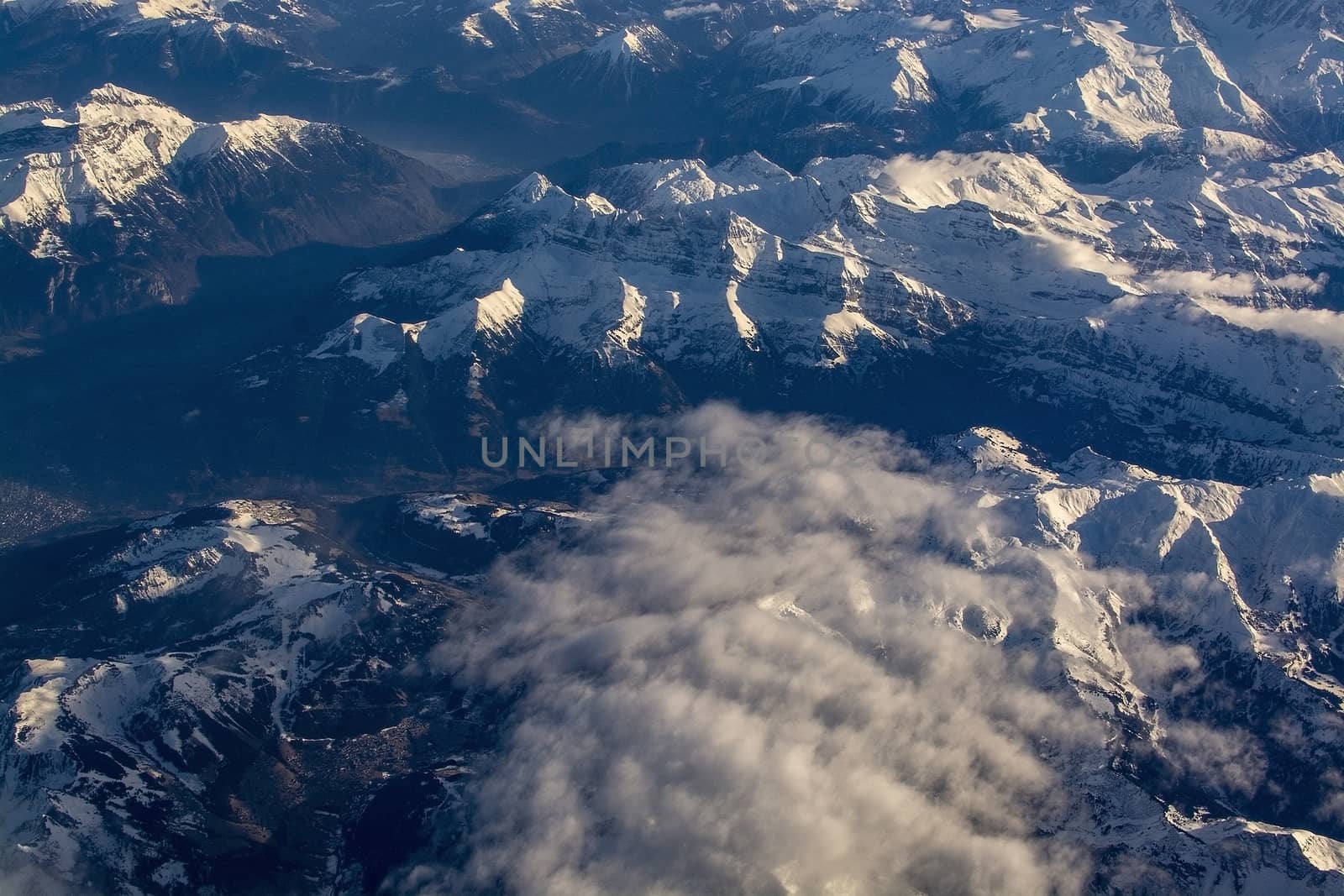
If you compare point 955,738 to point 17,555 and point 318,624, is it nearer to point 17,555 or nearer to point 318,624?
point 318,624

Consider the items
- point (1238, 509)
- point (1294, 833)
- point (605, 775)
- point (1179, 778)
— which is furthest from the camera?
point (1238, 509)

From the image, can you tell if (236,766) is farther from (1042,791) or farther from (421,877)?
(1042,791)

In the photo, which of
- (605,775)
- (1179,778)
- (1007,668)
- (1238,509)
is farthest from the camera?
(1238,509)

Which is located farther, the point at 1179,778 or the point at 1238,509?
the point at 1238,509

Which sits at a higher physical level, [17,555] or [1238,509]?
[1238,509]

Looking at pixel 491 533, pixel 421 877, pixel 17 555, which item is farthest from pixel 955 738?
pixel 17 555

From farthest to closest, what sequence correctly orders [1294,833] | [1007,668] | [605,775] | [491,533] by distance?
[491,533] < [1007,668] < [605,775] < [1294,833]

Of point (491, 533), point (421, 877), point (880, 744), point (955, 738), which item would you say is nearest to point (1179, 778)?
point (955, 738)

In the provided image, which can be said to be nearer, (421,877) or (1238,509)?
(421,877)

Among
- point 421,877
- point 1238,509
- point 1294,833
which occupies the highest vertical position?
point 1238,509

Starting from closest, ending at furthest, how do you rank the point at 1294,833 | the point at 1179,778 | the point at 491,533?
1. the point at 1294,833
2. the point at 1179,778
3. the point at 491,533
